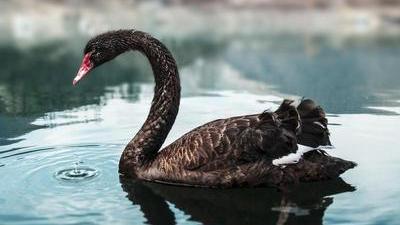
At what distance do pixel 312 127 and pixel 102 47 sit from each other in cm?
175

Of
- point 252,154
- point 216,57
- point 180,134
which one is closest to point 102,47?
point 252,154

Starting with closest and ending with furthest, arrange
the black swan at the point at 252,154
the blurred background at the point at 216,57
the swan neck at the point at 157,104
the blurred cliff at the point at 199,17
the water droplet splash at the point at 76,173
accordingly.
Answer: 1. the black swan at the point at 252,154
2. the water droplet splash at the point at 76,173
3. the swan neck at the point at 157,104
4. the blurred background at the point at 216,57
5. the blurred cliff at the point at 199,17

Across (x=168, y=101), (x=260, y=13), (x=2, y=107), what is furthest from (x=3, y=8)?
(x=168, y=101)

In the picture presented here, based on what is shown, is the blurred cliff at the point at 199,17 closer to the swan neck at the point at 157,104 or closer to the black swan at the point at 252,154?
the swan neck at the point at 157,104

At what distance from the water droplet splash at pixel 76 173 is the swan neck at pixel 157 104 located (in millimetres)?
248

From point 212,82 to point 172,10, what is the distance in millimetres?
34385

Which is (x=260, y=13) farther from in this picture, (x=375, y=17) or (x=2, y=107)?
(x=2, y=107)

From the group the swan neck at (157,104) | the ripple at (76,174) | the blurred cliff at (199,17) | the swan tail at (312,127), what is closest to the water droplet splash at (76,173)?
the ripple at (76,174)

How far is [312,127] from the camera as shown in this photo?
4.82m

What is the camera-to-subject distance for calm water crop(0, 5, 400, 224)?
14.1ft

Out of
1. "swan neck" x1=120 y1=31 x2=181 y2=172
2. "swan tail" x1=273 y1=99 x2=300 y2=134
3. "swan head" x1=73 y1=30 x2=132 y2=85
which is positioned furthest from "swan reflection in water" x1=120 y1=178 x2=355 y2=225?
"swan head" x1=73 y1=30 x2=132 y2=85

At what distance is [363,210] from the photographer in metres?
4.25

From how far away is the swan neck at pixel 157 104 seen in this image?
5223mm

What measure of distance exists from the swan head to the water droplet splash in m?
0.72
